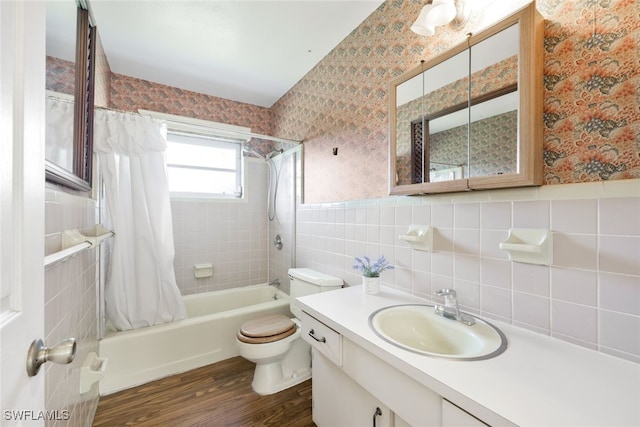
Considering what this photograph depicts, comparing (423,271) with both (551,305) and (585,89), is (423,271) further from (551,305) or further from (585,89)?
(585,89)

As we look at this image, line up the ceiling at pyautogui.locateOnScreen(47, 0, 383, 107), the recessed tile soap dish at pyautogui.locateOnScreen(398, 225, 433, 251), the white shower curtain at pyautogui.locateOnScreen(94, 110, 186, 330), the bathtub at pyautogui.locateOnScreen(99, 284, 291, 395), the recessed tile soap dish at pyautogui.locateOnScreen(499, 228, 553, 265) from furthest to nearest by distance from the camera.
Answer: the white shower curtain at pyautogui.locateOnScreen(94, 110, 186, 330) < the bathtub at pyautogui.locateOnScreen(99, 284, 291, 395) < the ceiling at pyautogui.locateOnScreen(47, 0, 383, 107) < the recessed tile soap dish at pyautogui.locateOnScreen(398, 225, 433, 251) < the recessed tile soap dish at pyautogui.locateOnScreen(499, 228, 553, 265)

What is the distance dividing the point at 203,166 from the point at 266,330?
6.34 ft

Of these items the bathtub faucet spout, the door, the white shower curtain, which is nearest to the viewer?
the door

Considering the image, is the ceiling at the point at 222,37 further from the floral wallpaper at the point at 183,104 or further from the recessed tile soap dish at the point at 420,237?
the recessed tile soap dish at the point at 420,237

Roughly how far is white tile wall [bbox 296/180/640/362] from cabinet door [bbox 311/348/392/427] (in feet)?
1.84

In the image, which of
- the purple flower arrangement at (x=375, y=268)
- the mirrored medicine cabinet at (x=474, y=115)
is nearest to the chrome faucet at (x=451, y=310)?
the purple flower arrangement at (x=375, y=268)

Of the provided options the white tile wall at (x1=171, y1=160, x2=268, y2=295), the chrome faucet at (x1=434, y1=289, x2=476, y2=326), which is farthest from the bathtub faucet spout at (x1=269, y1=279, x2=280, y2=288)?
the chrome faucet at (x1=434, y1=289, x2=476, y2=326)

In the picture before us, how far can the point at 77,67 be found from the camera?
4.40 ft

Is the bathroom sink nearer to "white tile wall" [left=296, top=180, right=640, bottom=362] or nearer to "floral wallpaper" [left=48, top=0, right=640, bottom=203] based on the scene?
"white tile wall" [left=296, top=180, right=640, bottom=362]

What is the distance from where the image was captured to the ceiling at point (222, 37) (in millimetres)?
Result: 1659

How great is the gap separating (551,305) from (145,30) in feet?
9.24

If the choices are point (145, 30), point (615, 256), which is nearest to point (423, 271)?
point (615, 256)

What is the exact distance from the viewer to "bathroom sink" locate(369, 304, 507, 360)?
934 mm

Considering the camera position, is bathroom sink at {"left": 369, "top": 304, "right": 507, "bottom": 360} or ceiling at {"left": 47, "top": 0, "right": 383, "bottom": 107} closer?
bathroom sink at {"left": 369, "top": 304, "right": 507, "bottom": 360}
